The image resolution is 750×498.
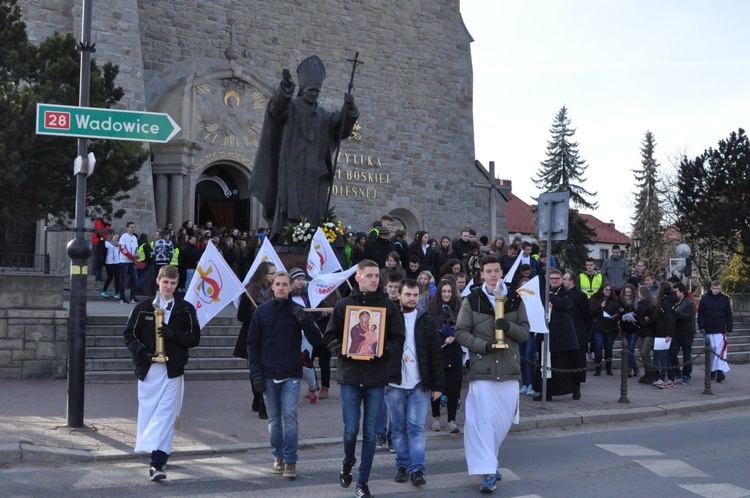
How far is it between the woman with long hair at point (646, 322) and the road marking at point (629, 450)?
5519 millimetres

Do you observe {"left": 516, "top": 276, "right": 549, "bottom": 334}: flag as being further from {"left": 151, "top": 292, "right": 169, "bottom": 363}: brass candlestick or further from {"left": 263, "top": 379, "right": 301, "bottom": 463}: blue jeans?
{"left": 151, "top": 292, "right": 169, "bottom": 363}: brass candlestick

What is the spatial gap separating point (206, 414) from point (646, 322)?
8.02 metres

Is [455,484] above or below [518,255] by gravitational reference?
below

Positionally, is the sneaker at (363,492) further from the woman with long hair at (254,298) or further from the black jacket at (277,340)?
the woman with long hair at (254,298)

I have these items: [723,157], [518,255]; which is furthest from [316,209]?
[723,157]

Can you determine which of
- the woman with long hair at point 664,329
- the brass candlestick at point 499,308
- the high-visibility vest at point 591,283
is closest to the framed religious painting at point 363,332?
the brass candlestick at point 499,308

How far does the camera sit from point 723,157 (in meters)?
35.2

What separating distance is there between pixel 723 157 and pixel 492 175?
12144 mm

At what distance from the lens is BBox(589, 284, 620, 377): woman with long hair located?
1491 centimetres

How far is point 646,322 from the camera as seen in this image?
47.1ft

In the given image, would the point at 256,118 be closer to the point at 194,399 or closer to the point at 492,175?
the point at 492,175

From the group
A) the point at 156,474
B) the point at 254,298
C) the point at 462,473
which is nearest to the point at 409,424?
the point at 462,473

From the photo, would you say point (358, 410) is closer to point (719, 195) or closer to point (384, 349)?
point (384, 349)

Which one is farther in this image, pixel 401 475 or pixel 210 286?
pixel 210 286
